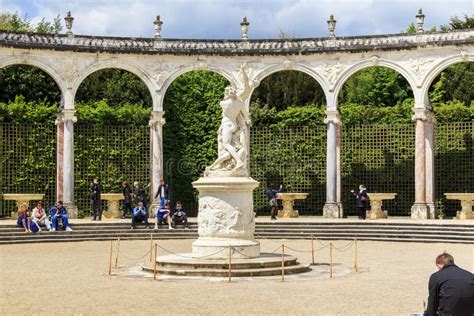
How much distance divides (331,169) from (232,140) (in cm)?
1443

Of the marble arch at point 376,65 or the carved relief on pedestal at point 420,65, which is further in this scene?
the marble arch at point 376,65

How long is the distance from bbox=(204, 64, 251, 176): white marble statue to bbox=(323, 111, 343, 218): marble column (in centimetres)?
1409

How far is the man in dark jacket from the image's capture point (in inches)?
337

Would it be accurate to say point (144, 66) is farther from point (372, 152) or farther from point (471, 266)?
point (471, 266)

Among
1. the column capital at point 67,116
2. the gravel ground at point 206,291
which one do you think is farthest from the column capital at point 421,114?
the column capital at point 67,116

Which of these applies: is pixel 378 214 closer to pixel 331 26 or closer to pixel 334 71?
pixel 334 71

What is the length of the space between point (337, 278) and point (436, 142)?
19.1 meters

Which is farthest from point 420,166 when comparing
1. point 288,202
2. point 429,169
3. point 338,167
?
point 288,202

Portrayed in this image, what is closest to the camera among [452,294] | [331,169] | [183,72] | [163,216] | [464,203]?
[452,294]

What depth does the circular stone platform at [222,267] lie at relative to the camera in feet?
56.6

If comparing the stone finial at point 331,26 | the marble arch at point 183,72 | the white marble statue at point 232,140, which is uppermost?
the stone finial at point 331,26

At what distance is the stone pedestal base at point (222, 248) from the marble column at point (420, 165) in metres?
15.2

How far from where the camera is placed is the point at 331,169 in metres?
33.6

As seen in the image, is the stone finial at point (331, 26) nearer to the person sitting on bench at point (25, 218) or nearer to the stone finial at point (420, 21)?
the stone finial at point (420, 21)
